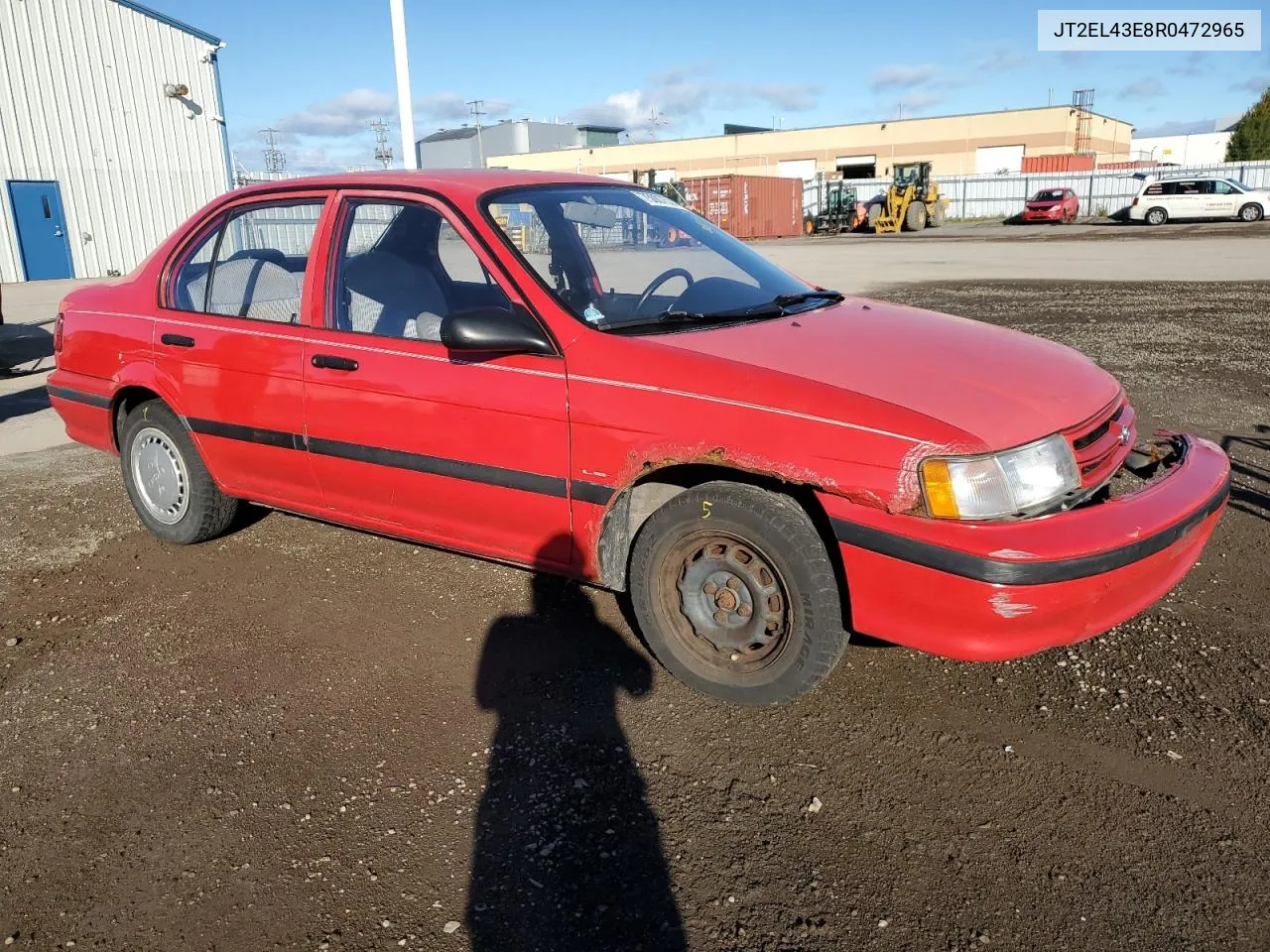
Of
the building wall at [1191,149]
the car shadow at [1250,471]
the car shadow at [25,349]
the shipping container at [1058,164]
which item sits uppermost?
the building wall at [1191,149]

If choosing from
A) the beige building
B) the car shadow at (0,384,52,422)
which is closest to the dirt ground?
the car shadow at (0,384,52,422)

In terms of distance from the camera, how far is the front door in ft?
10.8

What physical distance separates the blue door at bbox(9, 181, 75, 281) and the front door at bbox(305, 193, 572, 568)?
21.3 meters

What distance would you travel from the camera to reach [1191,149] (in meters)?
90.3

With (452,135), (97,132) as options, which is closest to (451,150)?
(452,135)

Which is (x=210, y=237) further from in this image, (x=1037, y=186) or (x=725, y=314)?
(x=1037, y=186)

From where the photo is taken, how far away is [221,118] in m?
24.9

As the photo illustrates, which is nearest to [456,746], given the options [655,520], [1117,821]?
[655,520]

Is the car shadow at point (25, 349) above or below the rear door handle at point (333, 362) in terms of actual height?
below

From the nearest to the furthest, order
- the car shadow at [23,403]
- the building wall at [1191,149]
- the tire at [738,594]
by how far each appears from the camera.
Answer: the tire at [738,594]
the car shadow at [23,403]
the building wall at [1191,149]

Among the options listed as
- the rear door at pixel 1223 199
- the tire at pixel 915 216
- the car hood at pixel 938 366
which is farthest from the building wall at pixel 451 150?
the car hood at pixel 938 366

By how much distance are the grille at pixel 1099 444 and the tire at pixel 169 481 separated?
3.70 metres

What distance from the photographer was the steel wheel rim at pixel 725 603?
2998 mm

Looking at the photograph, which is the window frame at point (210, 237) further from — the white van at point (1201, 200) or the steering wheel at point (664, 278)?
the white van at point (1201, 200)
